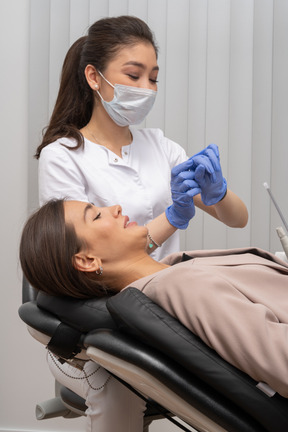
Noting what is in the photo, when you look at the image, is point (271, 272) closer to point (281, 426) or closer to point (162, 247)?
point (281, 426)

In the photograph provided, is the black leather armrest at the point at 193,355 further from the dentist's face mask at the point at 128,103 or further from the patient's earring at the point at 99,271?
the dentist's face mask at the point at 128,103

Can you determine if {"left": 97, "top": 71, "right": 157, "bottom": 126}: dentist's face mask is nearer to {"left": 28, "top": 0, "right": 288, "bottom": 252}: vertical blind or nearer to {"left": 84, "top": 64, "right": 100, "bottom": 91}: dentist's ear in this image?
{"left": 84, "top": 64, "right": 100, "bottom": 91}: dentist's ear

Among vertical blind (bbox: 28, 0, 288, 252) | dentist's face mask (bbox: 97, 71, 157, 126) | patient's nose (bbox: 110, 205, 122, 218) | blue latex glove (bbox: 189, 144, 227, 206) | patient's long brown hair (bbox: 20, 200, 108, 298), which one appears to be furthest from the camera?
vertical blind (bbox: 28, 0, 288, 252)

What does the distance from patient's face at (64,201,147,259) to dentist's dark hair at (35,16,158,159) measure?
51 cm

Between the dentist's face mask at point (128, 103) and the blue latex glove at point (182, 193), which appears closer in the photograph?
the blue latex glove at point (182, 193)

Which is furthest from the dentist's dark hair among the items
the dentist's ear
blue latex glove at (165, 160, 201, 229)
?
blue latex glove at (165, 160, 201, 229)

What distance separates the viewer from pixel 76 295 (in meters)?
1.25

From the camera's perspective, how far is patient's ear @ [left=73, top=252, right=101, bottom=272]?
1.30 meters

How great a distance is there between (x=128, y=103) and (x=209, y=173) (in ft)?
1.35

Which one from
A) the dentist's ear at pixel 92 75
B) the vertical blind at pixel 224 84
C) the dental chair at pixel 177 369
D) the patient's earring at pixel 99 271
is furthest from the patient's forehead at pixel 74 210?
the vertical blind at pixel 224 84

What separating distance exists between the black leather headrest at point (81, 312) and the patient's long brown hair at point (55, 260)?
0.03m

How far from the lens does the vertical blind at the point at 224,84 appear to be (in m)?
2.40

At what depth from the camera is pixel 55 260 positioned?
1.30 m

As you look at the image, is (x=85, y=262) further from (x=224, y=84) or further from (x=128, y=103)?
(x=224, y=84)
